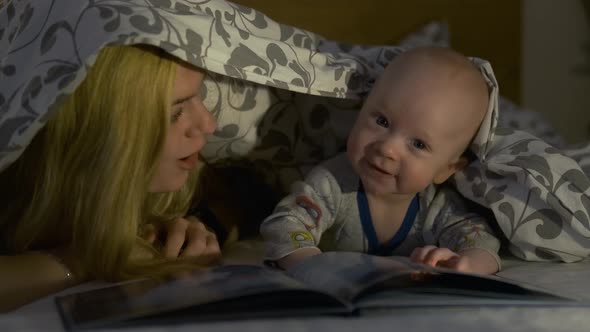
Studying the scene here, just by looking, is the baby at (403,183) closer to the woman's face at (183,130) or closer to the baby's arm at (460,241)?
the baby's arm at (460,241)

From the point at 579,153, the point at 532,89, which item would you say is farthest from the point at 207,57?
the point at 532,89

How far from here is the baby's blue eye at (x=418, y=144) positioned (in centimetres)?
101

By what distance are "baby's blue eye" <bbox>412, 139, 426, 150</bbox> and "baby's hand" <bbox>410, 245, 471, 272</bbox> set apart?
0.54ft

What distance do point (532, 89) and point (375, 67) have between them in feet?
3.89

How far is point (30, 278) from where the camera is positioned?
34.6 inches

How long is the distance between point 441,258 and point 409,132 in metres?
0.19

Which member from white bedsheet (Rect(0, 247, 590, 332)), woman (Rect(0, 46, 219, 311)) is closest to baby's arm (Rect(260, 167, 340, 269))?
woman (Rect(0, 46, 219, 311))

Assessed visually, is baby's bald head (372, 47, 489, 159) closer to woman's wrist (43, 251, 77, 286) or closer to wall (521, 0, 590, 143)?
woman's wrist (43, 251, 77, 286)

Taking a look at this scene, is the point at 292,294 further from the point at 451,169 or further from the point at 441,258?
the point at 451,169

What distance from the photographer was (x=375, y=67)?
3.83ft

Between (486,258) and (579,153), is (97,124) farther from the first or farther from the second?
(579,153)

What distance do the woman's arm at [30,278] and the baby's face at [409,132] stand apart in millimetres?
437

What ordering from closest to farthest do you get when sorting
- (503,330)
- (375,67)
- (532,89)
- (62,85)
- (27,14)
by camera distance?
(503,330) < (62,85) < (27,14) < (375,67) < (532,89)

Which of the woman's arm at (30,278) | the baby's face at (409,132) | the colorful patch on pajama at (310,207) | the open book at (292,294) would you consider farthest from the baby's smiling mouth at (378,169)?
the woman's arm at (30,278)
